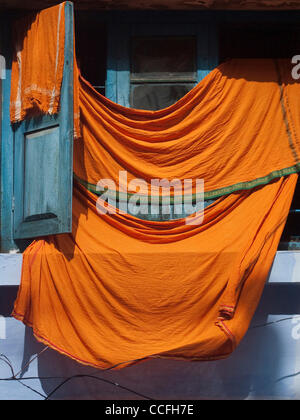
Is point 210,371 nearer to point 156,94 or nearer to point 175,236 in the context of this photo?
point 175,236

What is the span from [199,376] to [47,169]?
1775 mm

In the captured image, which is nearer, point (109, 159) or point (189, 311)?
point (189, 311)

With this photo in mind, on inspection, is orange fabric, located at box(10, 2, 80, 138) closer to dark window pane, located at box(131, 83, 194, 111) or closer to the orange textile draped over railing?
the orange textile draped over railing

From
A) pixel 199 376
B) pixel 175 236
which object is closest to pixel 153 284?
pixel 175 236

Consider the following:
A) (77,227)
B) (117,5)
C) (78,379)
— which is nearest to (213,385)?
(78,379)

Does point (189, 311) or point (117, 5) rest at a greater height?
point (117, 5)

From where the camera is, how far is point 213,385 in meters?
5.17

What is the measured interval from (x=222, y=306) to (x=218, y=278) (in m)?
0.21

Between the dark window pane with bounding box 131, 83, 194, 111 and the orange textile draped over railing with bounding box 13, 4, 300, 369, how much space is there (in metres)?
0.26

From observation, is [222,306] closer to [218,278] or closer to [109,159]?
[218,278]

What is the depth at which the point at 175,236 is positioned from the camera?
514 cm

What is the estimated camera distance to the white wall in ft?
17.0

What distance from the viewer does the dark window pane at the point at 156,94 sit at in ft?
18.5

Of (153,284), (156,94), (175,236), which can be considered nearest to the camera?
(153,284)
